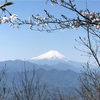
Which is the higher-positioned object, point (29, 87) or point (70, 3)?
point (70, 3)

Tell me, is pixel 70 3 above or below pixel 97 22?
above

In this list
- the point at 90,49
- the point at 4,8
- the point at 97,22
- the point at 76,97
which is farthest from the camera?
the point at 76,97

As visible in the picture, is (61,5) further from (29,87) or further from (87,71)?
(29,87)

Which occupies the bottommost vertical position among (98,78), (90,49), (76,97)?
(76,97)

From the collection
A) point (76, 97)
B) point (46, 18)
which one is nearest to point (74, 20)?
point (46, 18)

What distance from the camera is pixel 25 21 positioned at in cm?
410

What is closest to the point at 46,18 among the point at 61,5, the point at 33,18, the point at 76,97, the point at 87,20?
the point at 33,18

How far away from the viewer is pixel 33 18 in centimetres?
420

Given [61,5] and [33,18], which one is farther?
[33,18]

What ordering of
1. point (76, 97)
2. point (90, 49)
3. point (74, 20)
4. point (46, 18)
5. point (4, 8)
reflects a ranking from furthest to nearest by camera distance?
point (76, 97), point (90, 49), point (46, 18), point (74, 20), point (4, 8)

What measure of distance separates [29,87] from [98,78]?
3.09 metres

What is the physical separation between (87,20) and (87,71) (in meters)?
5.33

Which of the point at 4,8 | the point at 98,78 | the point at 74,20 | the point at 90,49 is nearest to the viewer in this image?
the point at 4,8

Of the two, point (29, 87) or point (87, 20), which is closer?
point (87, 20)
